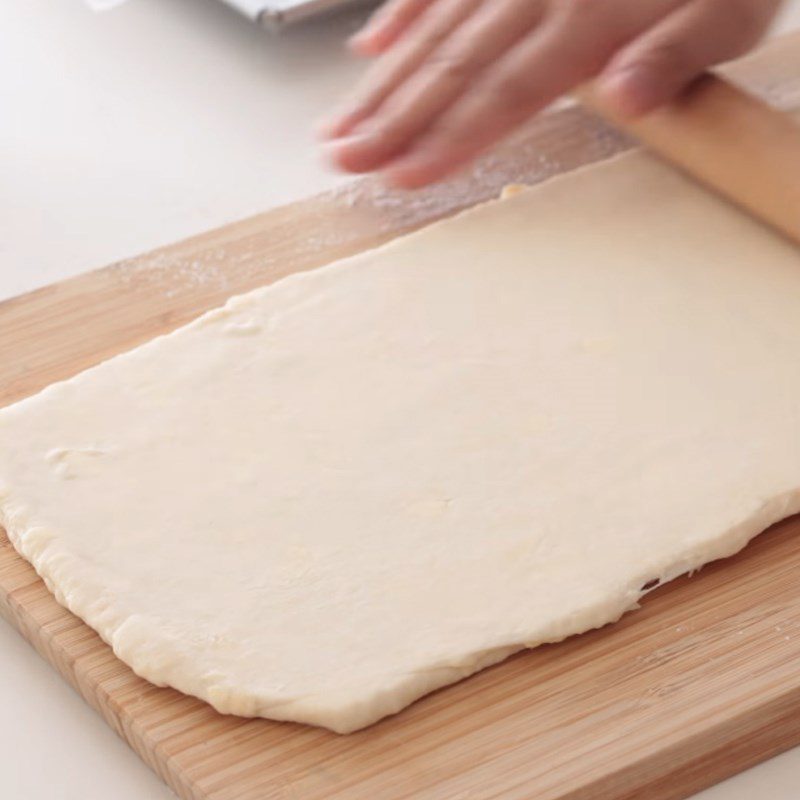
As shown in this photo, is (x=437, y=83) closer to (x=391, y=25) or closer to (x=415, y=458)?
(x=391, y=25)

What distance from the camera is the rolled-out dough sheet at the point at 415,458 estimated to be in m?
1.07

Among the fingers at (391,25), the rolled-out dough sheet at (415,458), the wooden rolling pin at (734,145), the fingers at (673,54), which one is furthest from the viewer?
the fingers at (391,25)

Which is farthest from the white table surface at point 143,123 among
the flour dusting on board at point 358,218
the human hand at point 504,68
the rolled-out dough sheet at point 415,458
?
the rolled-out dough sheet at point 415,458

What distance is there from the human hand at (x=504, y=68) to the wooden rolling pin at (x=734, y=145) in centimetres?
3

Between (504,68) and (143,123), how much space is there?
0.58m

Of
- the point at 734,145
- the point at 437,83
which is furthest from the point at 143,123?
the point at 734,145

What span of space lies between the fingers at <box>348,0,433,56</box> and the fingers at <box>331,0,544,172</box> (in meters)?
0.10

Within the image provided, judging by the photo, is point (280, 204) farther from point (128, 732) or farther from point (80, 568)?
point (128, 732)

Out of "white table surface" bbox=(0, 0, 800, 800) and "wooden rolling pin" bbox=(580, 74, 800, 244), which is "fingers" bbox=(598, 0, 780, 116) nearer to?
"wooden rolling pin" bbox=(580, 74, 800, 244)

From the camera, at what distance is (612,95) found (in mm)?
1511

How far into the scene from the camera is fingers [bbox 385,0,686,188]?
56.9 inches

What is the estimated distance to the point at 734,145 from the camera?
1453 millimetres

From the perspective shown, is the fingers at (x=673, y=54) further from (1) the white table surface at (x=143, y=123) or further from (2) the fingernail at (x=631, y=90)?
(1) the white table surface at (x=143, y=123)

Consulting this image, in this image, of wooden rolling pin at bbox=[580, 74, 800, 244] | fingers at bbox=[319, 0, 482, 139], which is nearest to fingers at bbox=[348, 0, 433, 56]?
fingers at bbox=[319, 0, 482, 139]
